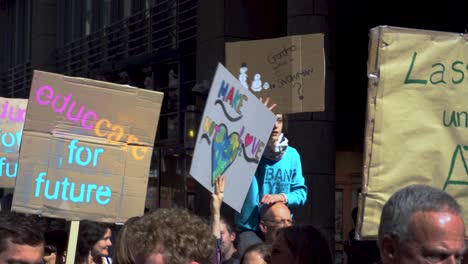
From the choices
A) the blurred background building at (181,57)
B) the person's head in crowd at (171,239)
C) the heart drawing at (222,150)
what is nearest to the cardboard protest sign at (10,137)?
the blurred background building at (181,57)

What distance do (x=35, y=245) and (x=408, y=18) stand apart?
10397 millimetres

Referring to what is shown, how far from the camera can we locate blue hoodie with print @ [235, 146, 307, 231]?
6242 millimetres

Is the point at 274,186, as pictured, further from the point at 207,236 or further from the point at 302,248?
the point at 207,236

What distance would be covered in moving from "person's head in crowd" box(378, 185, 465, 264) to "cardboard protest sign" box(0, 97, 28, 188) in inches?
218

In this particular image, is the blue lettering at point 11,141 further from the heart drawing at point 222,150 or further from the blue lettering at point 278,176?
the heart drawing at point 222,150

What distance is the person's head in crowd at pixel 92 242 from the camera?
682 centimetres

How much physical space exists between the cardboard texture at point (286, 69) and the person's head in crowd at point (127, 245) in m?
3.12

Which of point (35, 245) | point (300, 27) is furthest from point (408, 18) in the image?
point (35, 245)

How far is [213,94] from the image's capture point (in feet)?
19.2

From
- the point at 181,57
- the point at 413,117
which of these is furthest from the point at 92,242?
the point at 181,57

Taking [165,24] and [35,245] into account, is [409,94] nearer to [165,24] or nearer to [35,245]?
[35,245]

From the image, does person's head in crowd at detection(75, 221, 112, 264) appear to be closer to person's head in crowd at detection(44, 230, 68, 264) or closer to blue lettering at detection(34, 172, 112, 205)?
person's head in crowd at detection(44, 230, 68, 264)

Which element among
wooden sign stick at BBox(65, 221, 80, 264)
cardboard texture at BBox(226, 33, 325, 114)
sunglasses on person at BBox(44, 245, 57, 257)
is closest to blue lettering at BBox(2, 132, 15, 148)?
sunglasses on person at BBox(44, 245, 57, 257)

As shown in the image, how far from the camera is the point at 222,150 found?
5883 mm
